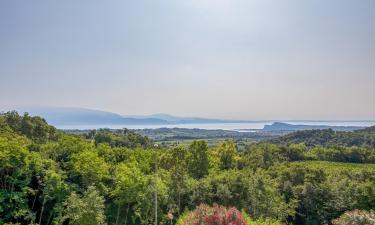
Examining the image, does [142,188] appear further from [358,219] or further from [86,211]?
[358,219]

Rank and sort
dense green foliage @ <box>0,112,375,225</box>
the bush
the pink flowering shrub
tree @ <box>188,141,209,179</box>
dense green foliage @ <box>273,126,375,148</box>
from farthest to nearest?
dense green foliage @ <box>273,126,375,148</box> < tree @ <box>188,141,209,179</box> < dense green foliage @ <box>0,112,375,225</box> < the pink flowering shrub < the bush

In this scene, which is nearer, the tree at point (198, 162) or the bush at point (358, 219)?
the bush at point (358, 219)

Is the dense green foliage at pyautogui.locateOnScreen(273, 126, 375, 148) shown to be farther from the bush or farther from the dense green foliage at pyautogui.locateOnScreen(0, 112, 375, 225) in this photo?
the bush

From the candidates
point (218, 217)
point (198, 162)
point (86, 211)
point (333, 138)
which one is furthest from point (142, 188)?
point (333, 138)

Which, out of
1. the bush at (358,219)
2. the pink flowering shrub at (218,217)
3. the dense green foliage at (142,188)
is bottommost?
the dense green foliage at (142,188)

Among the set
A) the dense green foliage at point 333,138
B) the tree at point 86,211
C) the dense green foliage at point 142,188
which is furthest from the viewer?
the dense green foliage at point 333,138

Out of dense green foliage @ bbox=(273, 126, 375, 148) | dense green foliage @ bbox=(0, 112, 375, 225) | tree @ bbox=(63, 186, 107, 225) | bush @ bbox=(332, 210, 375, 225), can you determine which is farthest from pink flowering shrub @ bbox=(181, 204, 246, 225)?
dense green foliage @ bbox=(273, 126, 375, 148)

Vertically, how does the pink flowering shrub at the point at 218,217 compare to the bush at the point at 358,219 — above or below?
below

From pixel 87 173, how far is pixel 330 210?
797 inches

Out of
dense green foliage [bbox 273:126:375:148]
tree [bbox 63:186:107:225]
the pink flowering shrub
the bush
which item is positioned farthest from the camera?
dense green foliage [bbox 273:126:375:148]

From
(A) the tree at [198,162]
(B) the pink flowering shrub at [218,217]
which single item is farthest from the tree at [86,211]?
(A) the tree at [198,162]

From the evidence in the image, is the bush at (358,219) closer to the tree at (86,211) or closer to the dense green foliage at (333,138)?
the tree at (86,211)

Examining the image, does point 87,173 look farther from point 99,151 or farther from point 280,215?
point 280,215

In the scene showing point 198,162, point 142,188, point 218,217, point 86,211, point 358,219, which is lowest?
point 86,211
